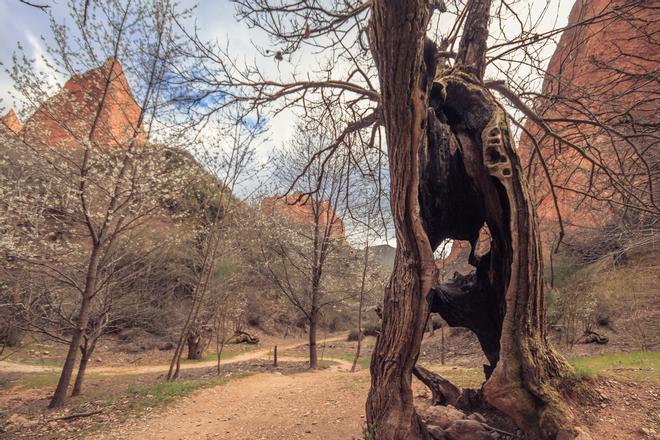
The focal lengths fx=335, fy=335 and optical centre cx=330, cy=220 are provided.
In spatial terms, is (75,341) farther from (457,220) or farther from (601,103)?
(601,103)

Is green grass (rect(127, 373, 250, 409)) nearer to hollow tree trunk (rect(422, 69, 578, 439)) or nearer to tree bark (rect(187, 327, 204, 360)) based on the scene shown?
hollow tree trunk (rect(422, 69, 578, 439))

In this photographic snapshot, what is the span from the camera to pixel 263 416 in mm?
4754

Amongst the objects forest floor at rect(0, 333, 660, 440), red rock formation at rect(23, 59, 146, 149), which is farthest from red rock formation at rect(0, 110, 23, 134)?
forest floor at rect(0, 333, 660, 440)

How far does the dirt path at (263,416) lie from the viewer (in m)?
3.96

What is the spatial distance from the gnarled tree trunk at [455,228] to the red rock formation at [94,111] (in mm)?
6582

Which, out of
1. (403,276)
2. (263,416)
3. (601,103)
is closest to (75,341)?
(263,416)

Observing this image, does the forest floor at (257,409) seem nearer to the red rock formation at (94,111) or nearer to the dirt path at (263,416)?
the dirt path at (263,416)

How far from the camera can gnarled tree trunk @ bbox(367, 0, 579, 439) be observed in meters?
2.01

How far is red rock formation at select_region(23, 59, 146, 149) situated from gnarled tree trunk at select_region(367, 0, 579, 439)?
6582mm

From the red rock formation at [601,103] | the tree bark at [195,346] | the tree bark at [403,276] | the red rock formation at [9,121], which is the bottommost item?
the tree bark at [195,346]

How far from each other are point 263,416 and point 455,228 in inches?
150

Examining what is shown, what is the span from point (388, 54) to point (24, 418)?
7.25 metres

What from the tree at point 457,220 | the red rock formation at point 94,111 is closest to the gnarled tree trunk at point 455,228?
the tree at point 457,220

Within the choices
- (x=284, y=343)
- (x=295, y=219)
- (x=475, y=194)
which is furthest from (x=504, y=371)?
(x=284, y=343)
